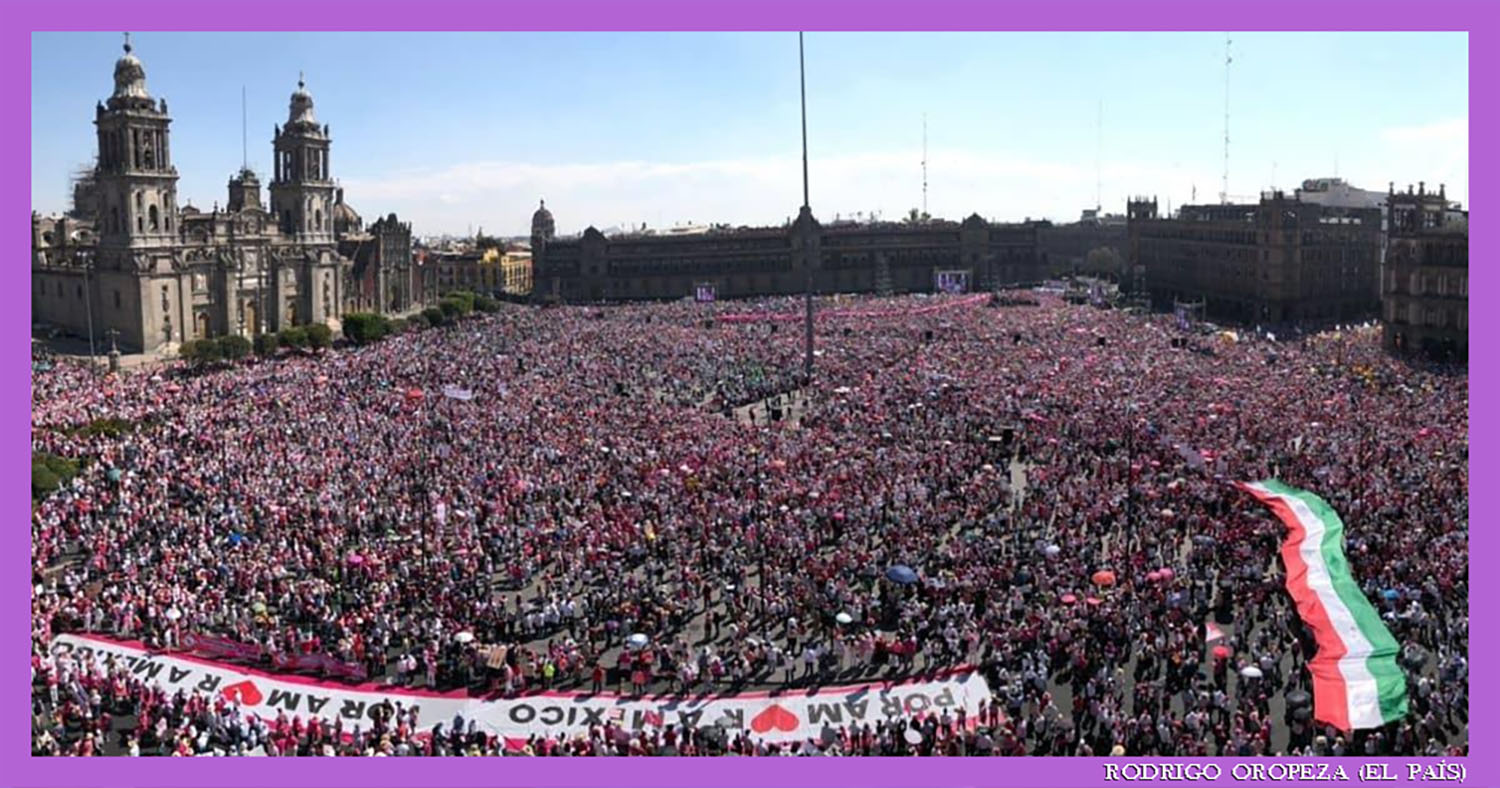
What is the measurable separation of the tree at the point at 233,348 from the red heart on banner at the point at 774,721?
192 ft

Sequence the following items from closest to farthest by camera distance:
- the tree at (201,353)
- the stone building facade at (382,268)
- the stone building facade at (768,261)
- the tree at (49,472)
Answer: the tree at (49,472) < the tree at (201,353) < the stone building facade at (382,268) < the stone building facade at (768,261)

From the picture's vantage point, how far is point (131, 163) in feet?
280

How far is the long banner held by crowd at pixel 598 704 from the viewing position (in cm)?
2369

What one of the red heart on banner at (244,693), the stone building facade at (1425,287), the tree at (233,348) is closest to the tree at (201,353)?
the tree at (233,348)

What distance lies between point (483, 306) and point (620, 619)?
92694 millimetres

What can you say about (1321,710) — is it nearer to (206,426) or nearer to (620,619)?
(620,619)

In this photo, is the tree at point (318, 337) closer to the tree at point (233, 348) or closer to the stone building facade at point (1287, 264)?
the tree at point (233, 348)

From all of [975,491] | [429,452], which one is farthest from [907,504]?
[429,452]

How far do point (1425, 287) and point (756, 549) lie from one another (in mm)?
57600

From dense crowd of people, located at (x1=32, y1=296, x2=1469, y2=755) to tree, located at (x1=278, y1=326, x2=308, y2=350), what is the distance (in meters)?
19.9

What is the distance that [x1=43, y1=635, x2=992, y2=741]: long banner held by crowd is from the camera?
23.7 metres

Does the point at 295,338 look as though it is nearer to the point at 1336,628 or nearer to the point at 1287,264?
the point at 1336,628

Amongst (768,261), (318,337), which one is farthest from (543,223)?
(318,337)

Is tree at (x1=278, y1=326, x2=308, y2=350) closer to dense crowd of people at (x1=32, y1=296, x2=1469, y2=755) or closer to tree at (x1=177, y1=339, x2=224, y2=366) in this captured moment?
tree at (x1=177, y1=339, x2=224, y2=366)
